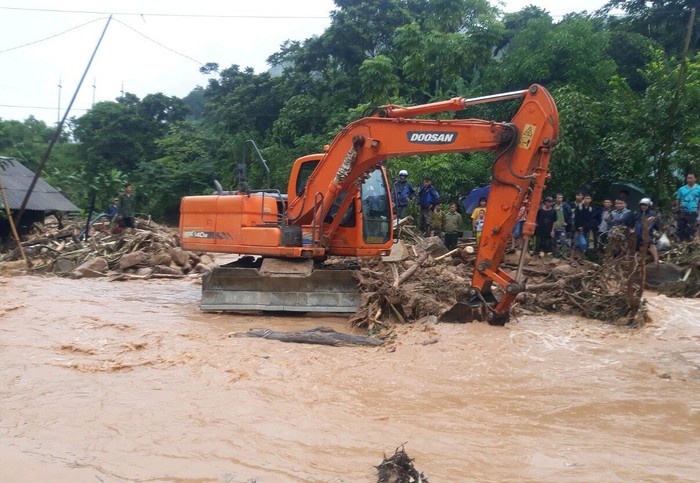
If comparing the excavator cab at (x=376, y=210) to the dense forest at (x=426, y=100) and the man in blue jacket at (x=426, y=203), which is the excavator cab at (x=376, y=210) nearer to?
the dense forest at (x=426, y=100)

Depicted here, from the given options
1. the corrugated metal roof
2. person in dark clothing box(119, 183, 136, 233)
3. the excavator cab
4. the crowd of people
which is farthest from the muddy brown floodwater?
the corrugated metal roof

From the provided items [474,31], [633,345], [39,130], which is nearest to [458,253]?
[633,345]

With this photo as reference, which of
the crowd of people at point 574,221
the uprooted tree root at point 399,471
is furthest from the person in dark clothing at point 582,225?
the uprooted tree root at point 399,471

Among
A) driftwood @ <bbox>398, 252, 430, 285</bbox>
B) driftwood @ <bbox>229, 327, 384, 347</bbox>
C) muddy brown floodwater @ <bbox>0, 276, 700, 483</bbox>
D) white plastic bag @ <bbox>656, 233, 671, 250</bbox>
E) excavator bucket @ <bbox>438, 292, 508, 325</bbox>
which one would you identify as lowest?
muddy brown floodwater @ <bbox>0, 276, 700, 483</bbox>

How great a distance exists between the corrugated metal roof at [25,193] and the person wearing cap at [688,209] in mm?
16907

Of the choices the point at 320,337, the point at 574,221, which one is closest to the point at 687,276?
the point at 574,221

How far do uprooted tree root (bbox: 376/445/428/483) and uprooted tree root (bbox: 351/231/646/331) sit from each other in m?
4.05

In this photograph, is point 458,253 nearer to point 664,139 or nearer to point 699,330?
point 699,330

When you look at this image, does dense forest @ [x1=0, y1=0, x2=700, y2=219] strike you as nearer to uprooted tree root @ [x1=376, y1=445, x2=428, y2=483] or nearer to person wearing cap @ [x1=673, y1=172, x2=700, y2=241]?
person wearing cap @ [x1=673, y1=172, x2=700, y2=241]

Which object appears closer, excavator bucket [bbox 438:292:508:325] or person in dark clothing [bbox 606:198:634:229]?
excavator bucket [bbox 438:292:508:325]

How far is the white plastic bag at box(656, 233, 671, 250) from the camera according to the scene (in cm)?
1010

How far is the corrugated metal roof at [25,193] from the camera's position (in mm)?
18344

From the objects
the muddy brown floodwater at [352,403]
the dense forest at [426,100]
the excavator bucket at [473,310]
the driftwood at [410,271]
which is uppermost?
the dense forest at [426,100]

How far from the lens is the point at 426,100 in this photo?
22.1 meters
